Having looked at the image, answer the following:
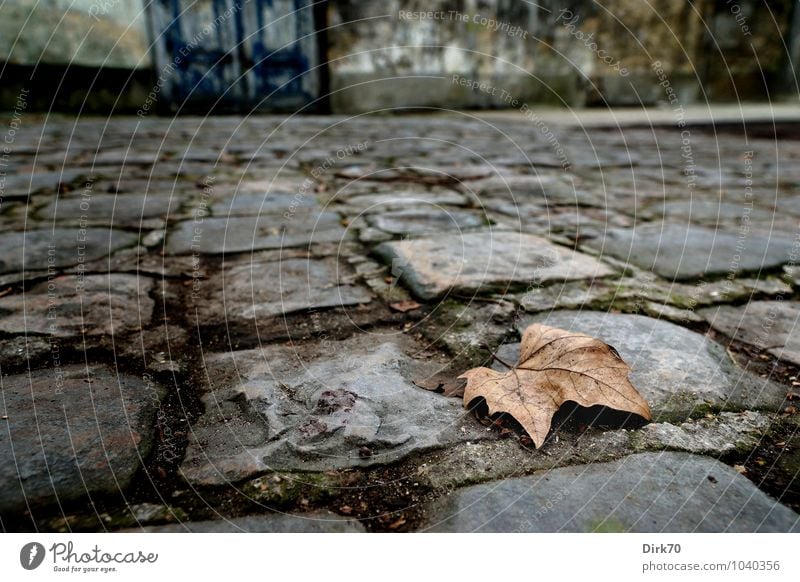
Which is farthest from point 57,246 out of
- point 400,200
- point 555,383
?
point 555,383

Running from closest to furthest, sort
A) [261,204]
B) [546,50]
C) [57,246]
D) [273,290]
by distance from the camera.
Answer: [273,290]
[57,246]
[261,204]
[546,50]

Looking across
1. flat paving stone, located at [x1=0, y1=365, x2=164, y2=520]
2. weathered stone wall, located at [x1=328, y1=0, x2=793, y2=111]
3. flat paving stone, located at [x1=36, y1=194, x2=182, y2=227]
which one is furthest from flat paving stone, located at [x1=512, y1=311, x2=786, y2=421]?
weathered stone wall, located at [x1=328, y1=0, x2=793, y2=111]

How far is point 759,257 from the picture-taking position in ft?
5.74

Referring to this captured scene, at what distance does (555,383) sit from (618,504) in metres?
0.23

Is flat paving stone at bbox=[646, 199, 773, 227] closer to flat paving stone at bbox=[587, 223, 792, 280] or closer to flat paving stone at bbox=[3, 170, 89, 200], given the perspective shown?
flat paving stone at bbox=[587, 223, 792, 280]

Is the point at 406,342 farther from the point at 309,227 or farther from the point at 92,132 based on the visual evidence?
the point at 92,132

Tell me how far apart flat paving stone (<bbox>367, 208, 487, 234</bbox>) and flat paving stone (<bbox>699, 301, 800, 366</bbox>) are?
93cm

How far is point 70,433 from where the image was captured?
81 cm

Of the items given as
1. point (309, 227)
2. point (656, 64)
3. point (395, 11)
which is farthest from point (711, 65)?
point (309, 227)

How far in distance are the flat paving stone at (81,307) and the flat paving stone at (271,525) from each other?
0.64 metres

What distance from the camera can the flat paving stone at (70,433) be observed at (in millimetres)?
708

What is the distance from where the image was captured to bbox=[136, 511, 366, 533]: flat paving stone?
26.1 inches

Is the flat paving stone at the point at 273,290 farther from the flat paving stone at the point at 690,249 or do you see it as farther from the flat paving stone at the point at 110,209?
the flat paving stone at the point at 690,249

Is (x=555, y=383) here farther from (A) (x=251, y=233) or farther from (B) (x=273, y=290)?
(A) (x=251, y=233)
